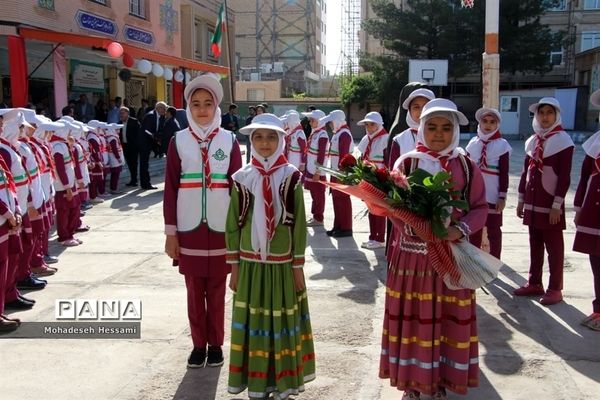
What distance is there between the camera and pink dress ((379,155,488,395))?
128 inches

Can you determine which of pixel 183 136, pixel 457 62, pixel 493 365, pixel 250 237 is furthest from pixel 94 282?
pixel 457 62

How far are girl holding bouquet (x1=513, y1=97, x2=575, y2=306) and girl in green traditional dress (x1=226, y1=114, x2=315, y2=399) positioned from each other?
9.07 feet

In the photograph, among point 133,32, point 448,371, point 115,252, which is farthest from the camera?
point 133,32

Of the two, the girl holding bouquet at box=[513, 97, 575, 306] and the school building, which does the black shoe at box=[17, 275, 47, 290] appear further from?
the school building

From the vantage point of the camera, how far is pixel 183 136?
3.89 meters

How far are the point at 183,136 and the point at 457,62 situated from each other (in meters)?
30.3

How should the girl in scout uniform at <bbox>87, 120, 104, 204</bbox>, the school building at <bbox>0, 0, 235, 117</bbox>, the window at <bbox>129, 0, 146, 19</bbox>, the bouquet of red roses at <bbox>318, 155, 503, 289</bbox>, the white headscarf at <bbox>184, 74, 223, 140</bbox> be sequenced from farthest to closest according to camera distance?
1. the window at <bbox>129, 0, 146, 19</bbox>
2. the school building at <bbox>0, 0, 235, 117</bbox>
3. the girl in scout uniform at <bbox>87, 120, 104, 204</bbox>
4. the white headscarf at <bbox>184, 74, 223, 140</bbox>
5. the bouquet of red roses at <bbox>318, 155, 503, 289</bbox>

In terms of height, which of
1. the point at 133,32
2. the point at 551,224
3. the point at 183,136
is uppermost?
the point at 133,32

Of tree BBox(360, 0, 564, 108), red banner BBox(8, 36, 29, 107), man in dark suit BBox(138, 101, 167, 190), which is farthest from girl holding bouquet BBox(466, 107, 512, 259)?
tree BBox(360, 0, 564, 108)

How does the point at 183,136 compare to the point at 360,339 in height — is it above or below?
above

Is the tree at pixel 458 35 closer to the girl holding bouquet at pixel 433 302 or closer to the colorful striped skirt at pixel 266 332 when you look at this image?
the girl holding bouquet at pixel 433 302

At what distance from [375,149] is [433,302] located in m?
4.34

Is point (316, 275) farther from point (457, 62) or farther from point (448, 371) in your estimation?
point (457, 62)

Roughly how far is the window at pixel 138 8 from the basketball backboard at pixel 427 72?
9739mm
